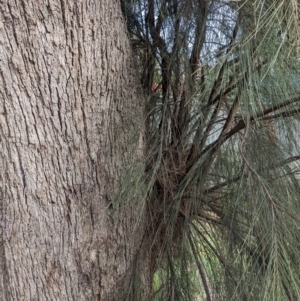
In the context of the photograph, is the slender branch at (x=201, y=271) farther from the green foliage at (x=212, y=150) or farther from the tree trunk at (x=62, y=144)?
the tree trunk at (x=62, y=144)

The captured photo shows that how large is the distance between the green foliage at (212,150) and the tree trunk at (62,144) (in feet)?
0.30

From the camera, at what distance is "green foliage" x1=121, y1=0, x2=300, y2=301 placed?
0.69 metres

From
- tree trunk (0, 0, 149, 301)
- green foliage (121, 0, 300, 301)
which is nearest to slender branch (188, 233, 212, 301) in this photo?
green foliage (121, 0, 300, 301)

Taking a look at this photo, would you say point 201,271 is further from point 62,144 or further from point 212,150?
point 62,144

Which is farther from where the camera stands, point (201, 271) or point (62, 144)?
point (201, 271)

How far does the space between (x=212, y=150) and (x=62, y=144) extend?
310 millimetres

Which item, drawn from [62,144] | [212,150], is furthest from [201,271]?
[62,144]

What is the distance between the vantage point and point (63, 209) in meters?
0.65

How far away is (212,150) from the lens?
0.82 metres

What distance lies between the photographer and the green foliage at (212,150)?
2.26 ft

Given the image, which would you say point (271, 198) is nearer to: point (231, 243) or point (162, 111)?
point (231, 243)

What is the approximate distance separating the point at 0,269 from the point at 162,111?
1.29 feet

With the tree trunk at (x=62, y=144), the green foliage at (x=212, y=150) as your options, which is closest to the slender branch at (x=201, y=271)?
the green foliage at (x=212, y=150)

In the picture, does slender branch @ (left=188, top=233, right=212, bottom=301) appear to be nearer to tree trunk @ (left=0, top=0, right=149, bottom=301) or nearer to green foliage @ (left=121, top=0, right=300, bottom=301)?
green foliage @ (left=121, top=0, right=300, bottom=301)
